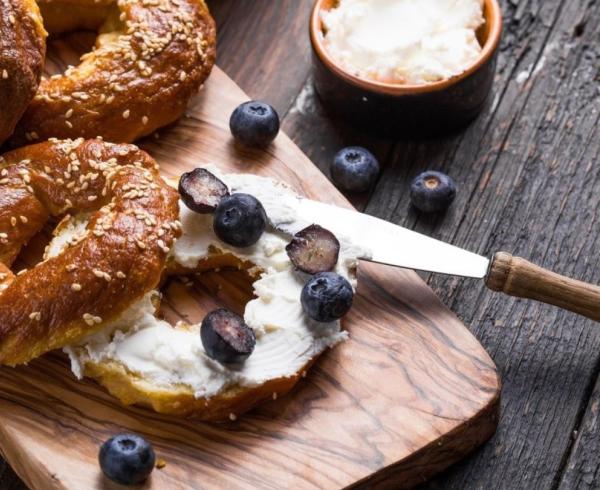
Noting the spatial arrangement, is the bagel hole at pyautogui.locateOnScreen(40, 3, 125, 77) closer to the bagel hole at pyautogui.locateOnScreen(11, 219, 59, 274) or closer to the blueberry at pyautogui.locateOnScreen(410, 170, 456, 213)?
the bagel hole at pyautogui.locateOnScreen(11, 219, 59, 274)

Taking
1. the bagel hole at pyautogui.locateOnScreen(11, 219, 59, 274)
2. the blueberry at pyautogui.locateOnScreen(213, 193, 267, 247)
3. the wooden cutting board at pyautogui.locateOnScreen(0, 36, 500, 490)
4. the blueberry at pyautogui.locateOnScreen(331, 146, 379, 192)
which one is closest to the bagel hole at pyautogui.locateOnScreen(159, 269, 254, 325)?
the wooden cutting board at pyautogui.locateOnScreen(0, 36, 500, 490)

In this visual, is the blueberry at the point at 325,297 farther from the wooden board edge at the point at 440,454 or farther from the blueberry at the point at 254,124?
the blueberry at the point at 254,124

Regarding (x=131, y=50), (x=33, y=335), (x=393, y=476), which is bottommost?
(x=393, y=476)

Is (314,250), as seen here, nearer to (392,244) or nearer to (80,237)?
(392,244)

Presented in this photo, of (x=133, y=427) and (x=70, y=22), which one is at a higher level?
(x=70, y=22)

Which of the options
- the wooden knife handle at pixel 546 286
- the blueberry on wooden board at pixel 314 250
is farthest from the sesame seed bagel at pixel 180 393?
the wooden knife handle at pixel 546 286

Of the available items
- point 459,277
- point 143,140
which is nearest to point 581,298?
point 459,277

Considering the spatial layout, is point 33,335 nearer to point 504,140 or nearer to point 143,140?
point 143,140
